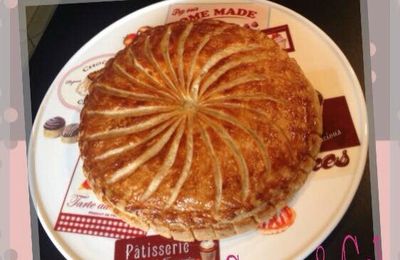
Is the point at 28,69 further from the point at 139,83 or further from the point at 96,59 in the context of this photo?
the point at 139,83

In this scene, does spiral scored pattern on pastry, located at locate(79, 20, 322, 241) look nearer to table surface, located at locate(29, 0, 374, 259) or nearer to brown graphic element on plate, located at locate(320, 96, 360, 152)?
brown graphic element on plate, located at locate(320, 96, 360, 152)

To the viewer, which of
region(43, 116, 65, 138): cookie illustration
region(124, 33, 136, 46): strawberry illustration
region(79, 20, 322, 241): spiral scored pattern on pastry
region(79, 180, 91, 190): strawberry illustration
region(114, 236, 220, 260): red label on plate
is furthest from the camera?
region(124, 33, 136, 46): strawberry illustration

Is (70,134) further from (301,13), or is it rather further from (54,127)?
(301,13)

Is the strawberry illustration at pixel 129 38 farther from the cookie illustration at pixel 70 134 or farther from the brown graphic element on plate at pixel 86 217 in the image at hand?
the brown graphic element on plate at pixel 86 217

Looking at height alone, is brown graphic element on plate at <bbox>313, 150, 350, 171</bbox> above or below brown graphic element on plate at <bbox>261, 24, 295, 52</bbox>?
below

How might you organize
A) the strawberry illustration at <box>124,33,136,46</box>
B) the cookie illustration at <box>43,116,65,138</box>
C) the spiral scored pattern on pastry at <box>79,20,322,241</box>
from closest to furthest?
1. the spiral scored pattern on pastry at <box>79,20,322,241</box>
2. the cookie illustration at <box>43,116,65,138</box>
3. the strawberry illustration at <box>124,33,136,46</box>

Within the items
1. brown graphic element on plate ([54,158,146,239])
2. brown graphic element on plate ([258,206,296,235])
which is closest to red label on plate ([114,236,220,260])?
brown graphic element on plate ([54,158,146,239])
